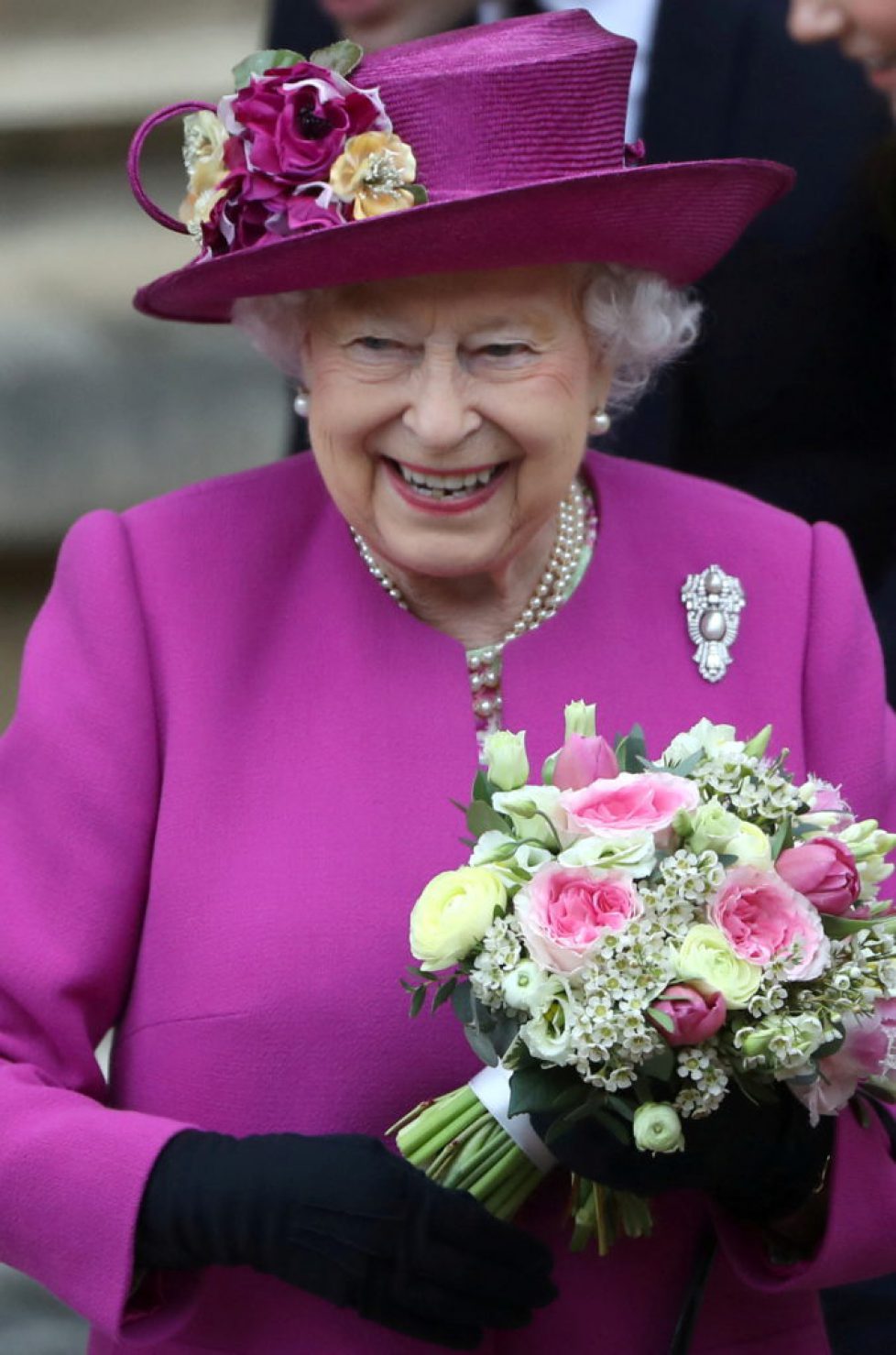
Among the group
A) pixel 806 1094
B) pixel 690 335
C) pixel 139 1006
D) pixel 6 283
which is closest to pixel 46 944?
pixel 139 1006

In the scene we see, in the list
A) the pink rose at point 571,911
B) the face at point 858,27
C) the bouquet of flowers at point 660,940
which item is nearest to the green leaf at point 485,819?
the bouquet of flowers at point 660,940

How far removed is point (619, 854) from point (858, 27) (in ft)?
5.71

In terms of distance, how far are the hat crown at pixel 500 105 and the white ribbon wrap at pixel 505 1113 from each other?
990 millimetres

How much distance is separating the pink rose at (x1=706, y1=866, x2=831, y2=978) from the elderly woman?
269 millimetres

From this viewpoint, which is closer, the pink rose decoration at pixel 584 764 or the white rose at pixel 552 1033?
the white rose at pixel 552 1033

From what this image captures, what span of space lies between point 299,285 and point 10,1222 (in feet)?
3.66

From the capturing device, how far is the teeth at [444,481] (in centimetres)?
276

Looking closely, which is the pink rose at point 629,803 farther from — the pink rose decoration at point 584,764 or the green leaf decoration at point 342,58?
the green leaf decoration at point 342,58

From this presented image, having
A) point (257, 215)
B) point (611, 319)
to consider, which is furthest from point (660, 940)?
point (257, 215)

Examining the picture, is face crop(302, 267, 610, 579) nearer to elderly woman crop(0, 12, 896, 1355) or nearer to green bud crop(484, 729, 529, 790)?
elderly woman crop(0, 12, 896, 1355)

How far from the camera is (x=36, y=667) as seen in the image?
113 inches

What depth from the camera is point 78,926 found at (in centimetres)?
275

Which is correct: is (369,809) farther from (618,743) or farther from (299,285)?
(299,285)

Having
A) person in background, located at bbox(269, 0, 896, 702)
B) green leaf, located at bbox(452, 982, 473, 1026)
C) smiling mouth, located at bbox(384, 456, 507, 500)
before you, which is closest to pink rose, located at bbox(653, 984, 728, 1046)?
green leaf, located at bbox(452, 982, 473, 1026)
